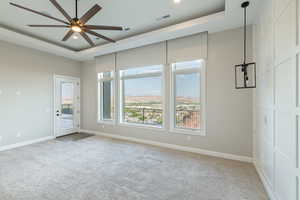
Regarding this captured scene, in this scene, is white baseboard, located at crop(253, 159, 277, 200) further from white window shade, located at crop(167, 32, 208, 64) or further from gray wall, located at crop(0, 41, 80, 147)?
gray wall, located at crop(0, 41, 80, 147)

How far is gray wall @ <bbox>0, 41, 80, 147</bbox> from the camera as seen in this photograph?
163 inches

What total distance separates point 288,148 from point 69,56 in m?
6.57

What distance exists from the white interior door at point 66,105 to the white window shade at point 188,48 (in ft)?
14.0

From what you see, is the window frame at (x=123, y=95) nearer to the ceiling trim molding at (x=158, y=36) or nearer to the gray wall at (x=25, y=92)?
the ceiling trim molding at (x=158, y=36)

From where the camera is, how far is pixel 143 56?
Answer: 4.61 meters

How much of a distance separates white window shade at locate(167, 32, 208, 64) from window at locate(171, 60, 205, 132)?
0.19 meters

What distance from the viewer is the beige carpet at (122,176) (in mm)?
2158

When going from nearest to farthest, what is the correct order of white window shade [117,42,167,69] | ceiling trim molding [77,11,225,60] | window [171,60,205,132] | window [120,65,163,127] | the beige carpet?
the beige carpet < ceiling trim molding [77,11,225,60] < window [171,60,205,132] < white window shade [117,42,167,69] < window [120,65,163,127]

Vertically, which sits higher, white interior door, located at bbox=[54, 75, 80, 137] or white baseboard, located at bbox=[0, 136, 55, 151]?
white interior door, located at bbox=[54, 75, 80, 137]

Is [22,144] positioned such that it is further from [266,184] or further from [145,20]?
[266,184]

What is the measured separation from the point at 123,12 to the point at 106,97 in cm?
338

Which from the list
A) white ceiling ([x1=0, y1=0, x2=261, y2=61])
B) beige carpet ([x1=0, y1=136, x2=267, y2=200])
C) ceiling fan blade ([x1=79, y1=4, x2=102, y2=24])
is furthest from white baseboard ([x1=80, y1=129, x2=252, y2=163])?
ceiling fan blade ([x1=79, y1=4, x2=102, y2=24])

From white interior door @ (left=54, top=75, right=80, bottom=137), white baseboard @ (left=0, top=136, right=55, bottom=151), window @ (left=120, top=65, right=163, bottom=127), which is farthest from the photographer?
white interior door @ (left=54, top=75, right=80, bottom=137)

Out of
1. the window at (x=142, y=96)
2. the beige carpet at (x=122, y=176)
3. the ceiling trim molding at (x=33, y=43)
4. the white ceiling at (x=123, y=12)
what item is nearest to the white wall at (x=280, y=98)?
the beige carpet at (x=122, y=176)
